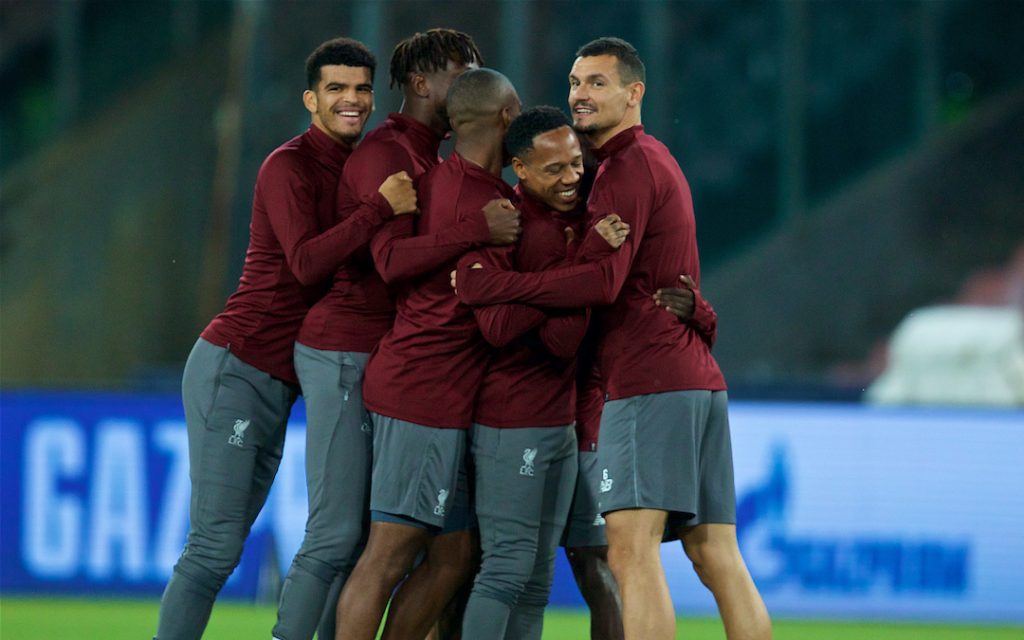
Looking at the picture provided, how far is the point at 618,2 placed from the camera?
12500 mm

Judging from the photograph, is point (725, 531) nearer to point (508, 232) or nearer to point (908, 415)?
point (508, 232)

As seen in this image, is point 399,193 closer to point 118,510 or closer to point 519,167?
point 519,167

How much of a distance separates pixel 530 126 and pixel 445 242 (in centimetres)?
50

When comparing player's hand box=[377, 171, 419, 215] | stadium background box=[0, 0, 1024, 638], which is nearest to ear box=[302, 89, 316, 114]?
player's hand box=[377, 171, 419, 215]

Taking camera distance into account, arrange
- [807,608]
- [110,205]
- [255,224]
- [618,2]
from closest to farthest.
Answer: [255,224] → [807,608] → [618,2] → [110,205]

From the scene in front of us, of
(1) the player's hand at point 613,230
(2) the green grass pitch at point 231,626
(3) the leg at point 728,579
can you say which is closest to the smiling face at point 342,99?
(1) the player's hand at point 613,230

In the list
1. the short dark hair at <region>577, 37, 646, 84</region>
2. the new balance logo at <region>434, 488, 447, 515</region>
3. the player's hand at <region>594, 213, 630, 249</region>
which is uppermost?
the short dark hair at <region>577, 37, 646, 84</region>

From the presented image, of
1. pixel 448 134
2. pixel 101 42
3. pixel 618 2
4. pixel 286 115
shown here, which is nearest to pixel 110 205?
pixel 101 42

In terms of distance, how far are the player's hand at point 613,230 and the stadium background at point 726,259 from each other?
3.85 metres

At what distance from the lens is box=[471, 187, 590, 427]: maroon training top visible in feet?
16.6

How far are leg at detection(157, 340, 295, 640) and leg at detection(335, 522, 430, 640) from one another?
0.57m

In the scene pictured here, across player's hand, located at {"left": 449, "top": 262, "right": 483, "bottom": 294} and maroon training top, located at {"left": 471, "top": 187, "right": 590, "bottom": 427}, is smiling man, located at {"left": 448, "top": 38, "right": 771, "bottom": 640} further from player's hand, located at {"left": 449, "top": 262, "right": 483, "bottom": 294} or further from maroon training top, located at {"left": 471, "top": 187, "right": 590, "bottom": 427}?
maroon training top, located at {"left": 471, "top": 187, "right": 590, "bottom": 427}

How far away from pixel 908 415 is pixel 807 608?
132cm

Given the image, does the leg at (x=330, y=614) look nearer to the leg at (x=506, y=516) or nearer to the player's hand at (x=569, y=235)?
the leg at (x=506, y=516)
